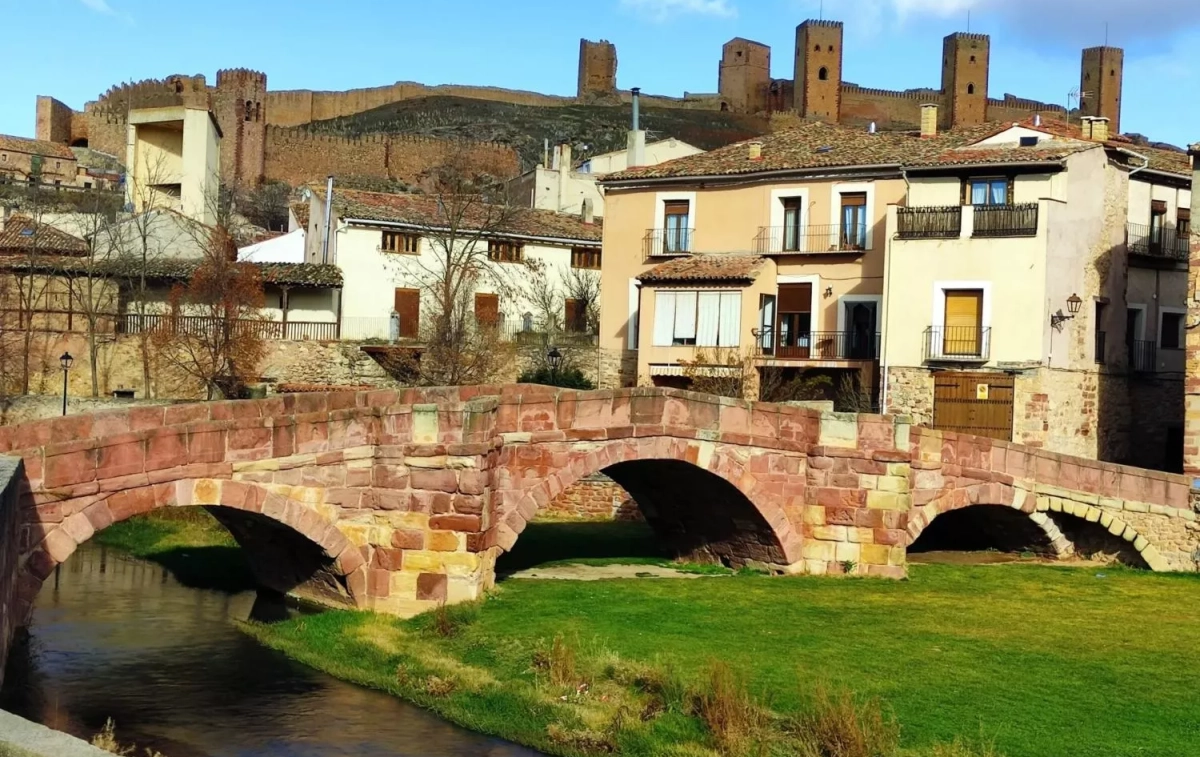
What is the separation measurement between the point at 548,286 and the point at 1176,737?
33.1 metres

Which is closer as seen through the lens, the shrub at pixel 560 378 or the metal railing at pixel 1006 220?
the metal railing at pixel 1006 220

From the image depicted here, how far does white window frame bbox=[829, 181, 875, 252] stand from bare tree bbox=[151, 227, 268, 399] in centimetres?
1473

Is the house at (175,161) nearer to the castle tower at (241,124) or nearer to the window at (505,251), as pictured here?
the castle tower at (241,124)

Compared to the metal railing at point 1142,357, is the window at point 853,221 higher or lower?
higher

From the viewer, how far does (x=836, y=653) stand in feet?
56.6

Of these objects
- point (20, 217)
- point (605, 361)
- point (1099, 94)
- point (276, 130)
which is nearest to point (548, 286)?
point (605, 361)

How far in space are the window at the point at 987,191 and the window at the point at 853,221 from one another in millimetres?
3235

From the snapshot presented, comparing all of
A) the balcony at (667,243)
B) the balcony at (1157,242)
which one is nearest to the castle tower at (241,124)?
the balcony at (667,243)

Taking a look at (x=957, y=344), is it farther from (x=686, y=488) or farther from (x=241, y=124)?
(x=241, y=124)

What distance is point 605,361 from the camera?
3994cm

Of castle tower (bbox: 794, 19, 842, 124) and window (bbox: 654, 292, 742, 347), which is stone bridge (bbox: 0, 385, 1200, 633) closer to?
window (bbox: 654, 292, 742, 347)

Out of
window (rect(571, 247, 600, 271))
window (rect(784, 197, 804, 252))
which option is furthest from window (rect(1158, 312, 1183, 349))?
window (rect(571, 247, 600, 271))

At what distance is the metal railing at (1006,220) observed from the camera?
31.7 metres

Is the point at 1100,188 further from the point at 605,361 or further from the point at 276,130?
the point at 276,130
